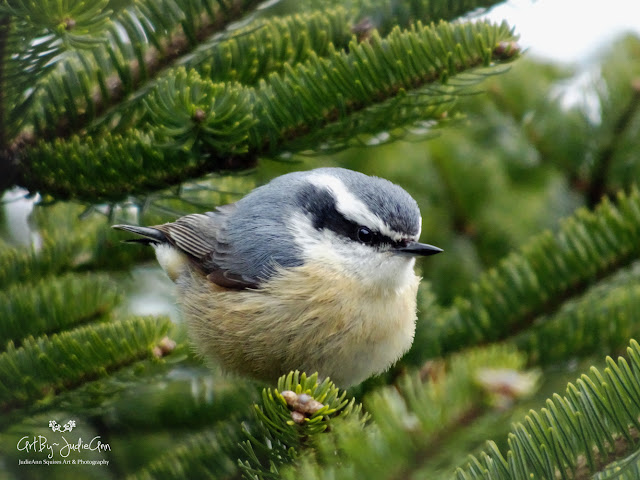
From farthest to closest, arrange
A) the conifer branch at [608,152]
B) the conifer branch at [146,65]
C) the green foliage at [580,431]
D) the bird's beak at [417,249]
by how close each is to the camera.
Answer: the conifer branch at [608,152] → the bird's beak at [417,249] → the conifer branch at [146,65] → the green foliage at [580,431]

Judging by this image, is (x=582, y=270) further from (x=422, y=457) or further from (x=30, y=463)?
(x=30, y=463)

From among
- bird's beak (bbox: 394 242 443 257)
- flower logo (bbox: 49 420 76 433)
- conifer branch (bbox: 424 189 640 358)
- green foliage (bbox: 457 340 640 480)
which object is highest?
green foliage (bbox: 457 340 640 480)

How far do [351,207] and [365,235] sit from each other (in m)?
0.10

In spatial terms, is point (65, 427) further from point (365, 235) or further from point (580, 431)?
point (580, 431)

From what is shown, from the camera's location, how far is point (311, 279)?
198 centimetres

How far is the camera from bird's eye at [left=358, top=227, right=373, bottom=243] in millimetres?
2000

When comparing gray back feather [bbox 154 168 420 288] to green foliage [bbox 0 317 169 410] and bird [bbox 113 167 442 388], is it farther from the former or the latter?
green foliage [bbox 0 317 169 410]

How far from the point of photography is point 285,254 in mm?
2070

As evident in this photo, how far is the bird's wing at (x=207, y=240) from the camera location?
2182 millimetres

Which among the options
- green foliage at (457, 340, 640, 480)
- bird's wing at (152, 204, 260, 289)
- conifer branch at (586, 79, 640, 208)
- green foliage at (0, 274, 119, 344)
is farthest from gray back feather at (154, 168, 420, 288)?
green foliage at (457, 340, 640, 480)

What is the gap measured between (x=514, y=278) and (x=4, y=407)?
52.6 inches

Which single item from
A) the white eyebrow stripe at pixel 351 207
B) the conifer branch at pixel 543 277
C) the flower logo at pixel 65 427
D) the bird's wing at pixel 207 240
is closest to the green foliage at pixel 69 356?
the flower logo at pixel 65 427

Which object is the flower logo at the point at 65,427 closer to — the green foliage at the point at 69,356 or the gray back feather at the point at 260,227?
the green foliage at the point at 69,356

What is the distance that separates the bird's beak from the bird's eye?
96 millimetres
